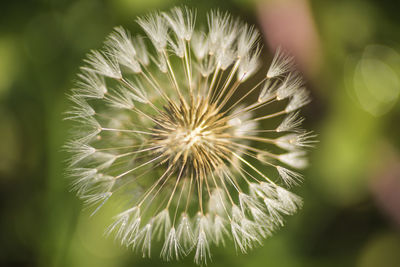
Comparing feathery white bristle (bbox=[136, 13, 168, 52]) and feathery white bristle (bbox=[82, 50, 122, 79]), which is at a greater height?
feathery white bristle (bbox=[136, 13, 168, 52])

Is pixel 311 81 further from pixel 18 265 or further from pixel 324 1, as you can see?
pixel 18 265

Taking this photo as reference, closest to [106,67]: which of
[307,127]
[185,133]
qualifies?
[185,133]

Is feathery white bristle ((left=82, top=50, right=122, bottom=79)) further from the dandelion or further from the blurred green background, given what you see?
the blurred green background

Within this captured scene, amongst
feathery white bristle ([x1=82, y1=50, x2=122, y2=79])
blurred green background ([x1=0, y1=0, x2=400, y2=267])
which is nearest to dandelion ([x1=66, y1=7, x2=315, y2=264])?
feathery white bristle ([x1=82, y1=50, x2=122, y2=79])

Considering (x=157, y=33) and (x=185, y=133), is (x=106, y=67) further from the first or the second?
(x=185, y=133)

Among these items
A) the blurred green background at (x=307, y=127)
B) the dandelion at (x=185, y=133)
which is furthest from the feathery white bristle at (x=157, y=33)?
the blurred green background at (x=307, y=127)

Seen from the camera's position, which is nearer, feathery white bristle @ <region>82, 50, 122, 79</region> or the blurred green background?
feathery white bristle @ <region>82, 50, 122, 79</region>

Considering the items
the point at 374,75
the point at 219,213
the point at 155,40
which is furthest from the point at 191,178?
the point at 374,75

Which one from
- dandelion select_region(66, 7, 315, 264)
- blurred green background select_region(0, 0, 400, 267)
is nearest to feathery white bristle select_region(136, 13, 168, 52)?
dandelion select_region(66, 7, 315, 264)
